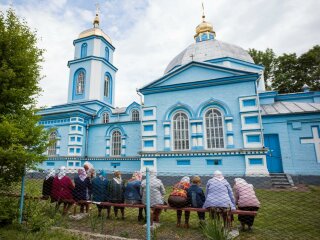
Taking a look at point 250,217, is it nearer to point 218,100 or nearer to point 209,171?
point 209,171

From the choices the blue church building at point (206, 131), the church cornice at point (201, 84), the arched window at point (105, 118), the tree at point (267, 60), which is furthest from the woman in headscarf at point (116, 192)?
the tree at point (267, 60)

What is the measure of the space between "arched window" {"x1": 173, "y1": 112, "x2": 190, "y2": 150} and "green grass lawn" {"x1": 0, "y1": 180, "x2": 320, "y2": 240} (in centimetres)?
603

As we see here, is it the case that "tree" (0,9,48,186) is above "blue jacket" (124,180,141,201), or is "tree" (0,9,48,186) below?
above

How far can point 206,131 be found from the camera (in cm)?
1265

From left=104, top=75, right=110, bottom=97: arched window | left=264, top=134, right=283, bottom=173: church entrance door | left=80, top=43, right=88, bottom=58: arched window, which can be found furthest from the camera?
left=104, top=75, right=110, bottom=97: arched window

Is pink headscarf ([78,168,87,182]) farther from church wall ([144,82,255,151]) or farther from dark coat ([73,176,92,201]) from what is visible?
church wall ([144,82,255,151])

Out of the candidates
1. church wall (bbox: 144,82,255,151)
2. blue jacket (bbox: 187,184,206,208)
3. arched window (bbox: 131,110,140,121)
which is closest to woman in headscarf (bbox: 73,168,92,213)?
blue jacket (bbox: 187,184,206,208)

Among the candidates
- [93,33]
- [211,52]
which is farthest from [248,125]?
[93,33]

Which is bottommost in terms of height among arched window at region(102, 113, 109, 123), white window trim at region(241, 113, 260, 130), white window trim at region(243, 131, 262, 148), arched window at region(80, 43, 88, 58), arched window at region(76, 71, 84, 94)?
white window trim at region(243, 131, 262, 148)

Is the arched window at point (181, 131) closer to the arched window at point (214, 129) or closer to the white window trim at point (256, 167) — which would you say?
the arched window at point (214, 129)

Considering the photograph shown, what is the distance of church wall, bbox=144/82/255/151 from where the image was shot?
12109 mm

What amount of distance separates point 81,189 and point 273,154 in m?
11.3

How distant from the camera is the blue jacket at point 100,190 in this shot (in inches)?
249

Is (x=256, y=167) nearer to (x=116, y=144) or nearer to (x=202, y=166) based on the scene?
A: (x=202, y=166)
